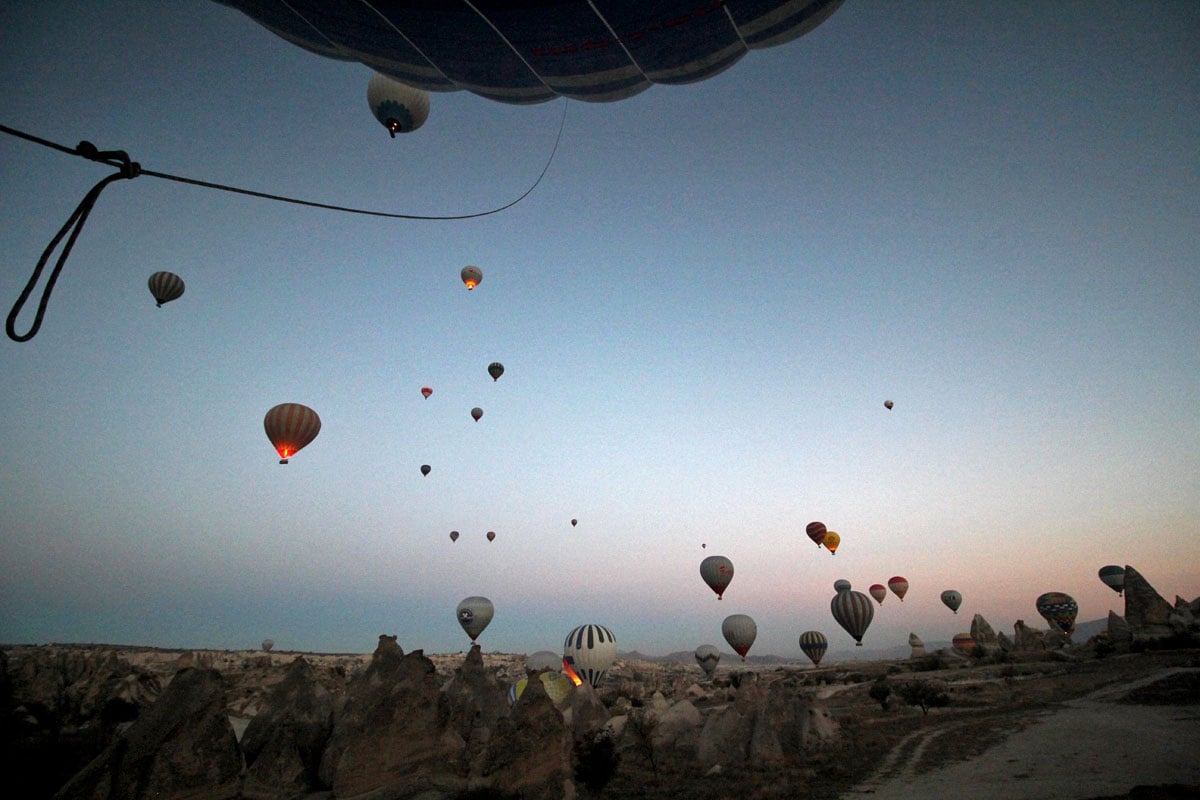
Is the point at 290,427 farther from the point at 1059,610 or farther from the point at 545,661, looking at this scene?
the point at 1059,610

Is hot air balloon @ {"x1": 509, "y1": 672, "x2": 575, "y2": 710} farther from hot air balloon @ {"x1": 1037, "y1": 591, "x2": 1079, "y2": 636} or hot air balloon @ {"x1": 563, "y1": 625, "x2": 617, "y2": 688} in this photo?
hot air balloon @ {"x1": 1037, "y1": 591, "x2": 1079, "y2": 636}

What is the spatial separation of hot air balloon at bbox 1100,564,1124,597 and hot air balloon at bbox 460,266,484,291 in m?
71.3

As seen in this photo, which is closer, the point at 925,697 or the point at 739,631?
the point at 925,697

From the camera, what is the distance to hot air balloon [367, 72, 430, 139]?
717 inches

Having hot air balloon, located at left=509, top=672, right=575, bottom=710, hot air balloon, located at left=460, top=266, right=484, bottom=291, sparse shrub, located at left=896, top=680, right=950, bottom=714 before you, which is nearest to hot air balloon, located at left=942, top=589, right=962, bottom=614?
sparse shrub, located at left=896, top=680, right=950, bottom=714

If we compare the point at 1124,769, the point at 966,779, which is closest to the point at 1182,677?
the point at 1124,769

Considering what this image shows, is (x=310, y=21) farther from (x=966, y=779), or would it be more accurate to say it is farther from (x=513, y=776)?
(x=966, y=779)

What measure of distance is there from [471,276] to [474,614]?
93.4 feet

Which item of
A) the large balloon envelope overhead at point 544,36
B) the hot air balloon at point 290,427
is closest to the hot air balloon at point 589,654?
the hot air balloon at point 290,427

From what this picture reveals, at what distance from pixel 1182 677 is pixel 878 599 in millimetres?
36068

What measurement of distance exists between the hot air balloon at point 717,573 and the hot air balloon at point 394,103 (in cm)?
3545

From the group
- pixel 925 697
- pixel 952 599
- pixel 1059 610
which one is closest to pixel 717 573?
pixel 925 697

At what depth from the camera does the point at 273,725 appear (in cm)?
1441

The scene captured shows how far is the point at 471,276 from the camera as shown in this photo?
30953 millimetres
